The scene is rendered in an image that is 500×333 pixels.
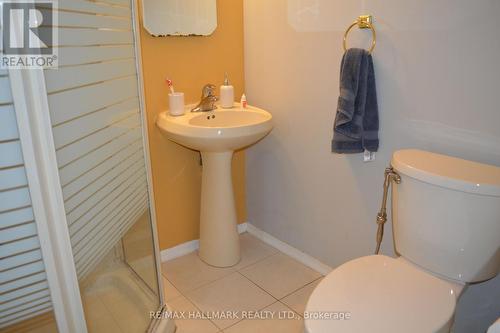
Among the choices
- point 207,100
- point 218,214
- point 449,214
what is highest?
point 207,100

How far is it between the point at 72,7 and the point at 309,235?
5.43 feet

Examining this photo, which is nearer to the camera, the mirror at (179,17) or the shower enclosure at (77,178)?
the shower enclosure at (77,178)

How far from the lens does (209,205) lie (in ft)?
7.14

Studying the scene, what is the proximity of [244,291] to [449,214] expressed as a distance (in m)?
1.15

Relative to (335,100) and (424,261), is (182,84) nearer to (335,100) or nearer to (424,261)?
(335,100)

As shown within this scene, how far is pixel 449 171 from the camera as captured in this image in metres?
1.30

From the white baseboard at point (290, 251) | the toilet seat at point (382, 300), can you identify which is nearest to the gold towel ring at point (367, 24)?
the toilet seat at point (382, 300)

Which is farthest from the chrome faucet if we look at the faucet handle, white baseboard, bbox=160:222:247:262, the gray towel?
white baseboard, bbox=160:222:247:262

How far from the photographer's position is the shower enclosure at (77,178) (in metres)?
0.84

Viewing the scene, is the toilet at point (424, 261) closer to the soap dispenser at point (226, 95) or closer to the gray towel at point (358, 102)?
the gray towel at point (358, 102)

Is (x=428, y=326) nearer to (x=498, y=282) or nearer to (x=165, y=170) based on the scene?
(x=498, y=282)

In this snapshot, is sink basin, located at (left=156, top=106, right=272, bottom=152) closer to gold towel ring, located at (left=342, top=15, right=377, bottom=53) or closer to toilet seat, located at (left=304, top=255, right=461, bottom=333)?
gold towel ring, located at (left=342, top=15, right=377, bottom=53)

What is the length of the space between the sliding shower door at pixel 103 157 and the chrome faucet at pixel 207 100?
653mm

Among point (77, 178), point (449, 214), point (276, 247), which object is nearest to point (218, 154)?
point (276, 247)
